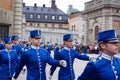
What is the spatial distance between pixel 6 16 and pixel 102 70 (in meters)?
15.8

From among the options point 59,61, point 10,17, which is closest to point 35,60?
point 59,61

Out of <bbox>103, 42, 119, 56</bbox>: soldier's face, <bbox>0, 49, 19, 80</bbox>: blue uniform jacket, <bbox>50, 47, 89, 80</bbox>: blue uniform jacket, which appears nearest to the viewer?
<bbox>103, 42, 119, 56</bbox>: soldier's face

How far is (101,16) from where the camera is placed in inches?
1866

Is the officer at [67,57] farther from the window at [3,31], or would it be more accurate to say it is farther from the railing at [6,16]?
the window at [3,31]

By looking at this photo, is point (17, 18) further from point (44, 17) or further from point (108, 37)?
point (44, 17)

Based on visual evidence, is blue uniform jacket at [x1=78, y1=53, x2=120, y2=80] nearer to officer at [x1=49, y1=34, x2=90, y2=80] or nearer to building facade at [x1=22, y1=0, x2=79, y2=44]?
officer at [x1=49, y1=34, x2=90, y2=80]

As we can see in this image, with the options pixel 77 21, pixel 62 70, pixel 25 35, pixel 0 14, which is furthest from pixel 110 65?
pixel 77 21

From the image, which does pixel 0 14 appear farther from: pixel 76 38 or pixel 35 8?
pixel 35 8

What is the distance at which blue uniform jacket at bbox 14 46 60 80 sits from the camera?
301 inches

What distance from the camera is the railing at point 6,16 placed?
19750 millimetres

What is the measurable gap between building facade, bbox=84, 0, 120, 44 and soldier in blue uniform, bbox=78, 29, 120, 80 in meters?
42.1

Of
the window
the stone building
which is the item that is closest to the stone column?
the stone building

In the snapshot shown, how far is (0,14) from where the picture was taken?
19625mm

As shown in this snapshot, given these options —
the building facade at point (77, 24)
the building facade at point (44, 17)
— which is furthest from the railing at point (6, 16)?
the building facade at point (44, 17)
